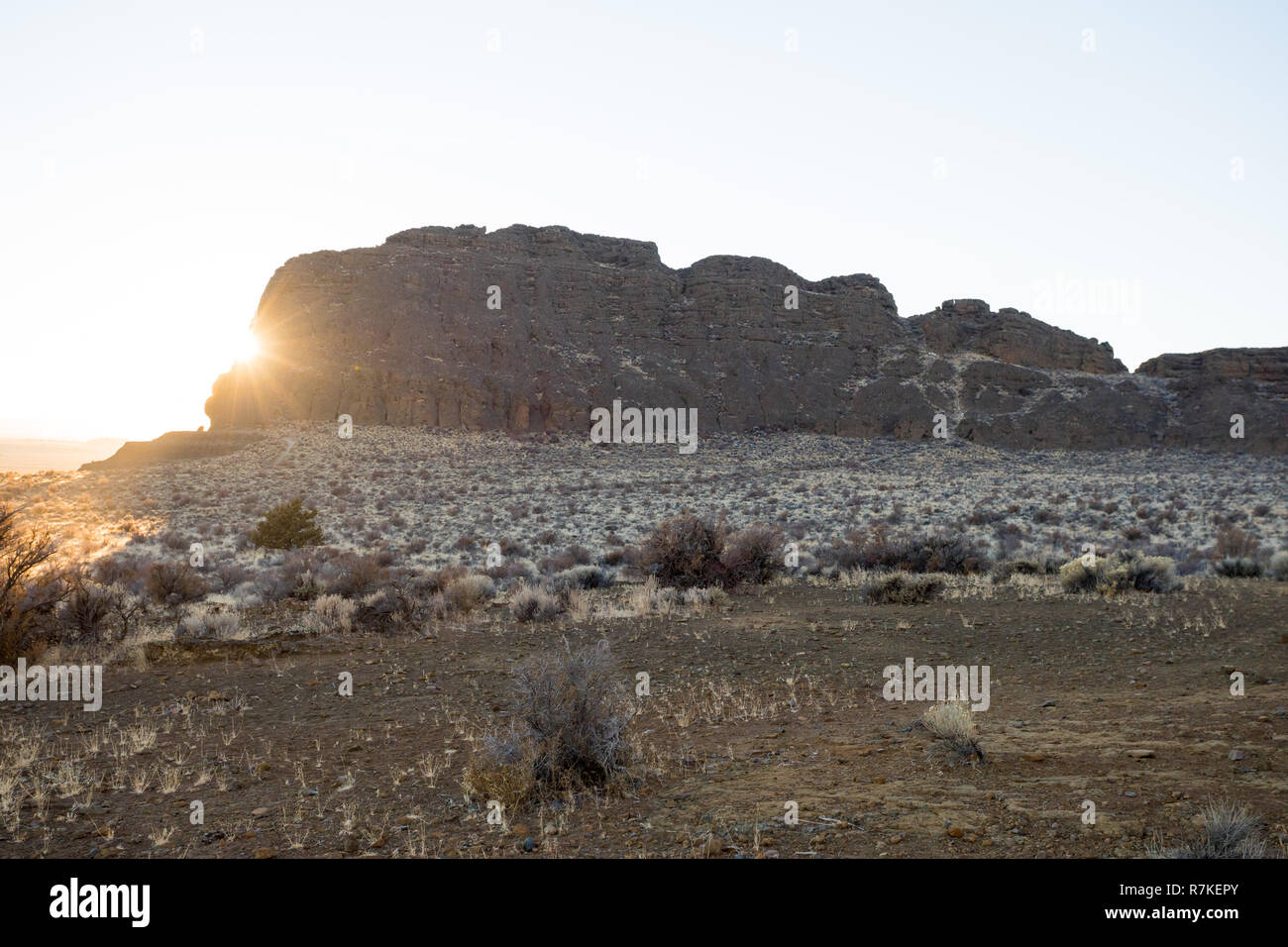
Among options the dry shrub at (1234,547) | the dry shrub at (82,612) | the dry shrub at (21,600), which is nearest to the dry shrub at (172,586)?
the dry shrub at (82,612)

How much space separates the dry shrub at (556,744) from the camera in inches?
211

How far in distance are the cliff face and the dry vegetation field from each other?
38340 mm

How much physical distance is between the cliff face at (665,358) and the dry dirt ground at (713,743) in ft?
164

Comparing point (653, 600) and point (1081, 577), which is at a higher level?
point (1081, 577)

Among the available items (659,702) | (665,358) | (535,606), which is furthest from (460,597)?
(665,358)

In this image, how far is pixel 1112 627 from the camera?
1036 cm

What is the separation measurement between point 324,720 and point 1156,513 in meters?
27.0

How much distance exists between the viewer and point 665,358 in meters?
69.4

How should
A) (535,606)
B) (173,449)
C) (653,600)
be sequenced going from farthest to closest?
(173,449) < (653,600) < (535,606)

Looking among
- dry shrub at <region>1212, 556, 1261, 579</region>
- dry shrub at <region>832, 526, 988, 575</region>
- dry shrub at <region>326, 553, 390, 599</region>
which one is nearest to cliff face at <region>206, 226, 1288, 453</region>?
dry shrub at <region>326, 553, 390, 599</region>

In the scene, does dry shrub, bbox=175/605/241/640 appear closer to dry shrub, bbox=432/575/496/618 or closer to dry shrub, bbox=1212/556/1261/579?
dry shrub, bbox=432/575/496/618

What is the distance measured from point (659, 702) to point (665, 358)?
2464 inches

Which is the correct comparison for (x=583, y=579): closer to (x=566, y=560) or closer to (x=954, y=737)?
(x=566, y=560)
